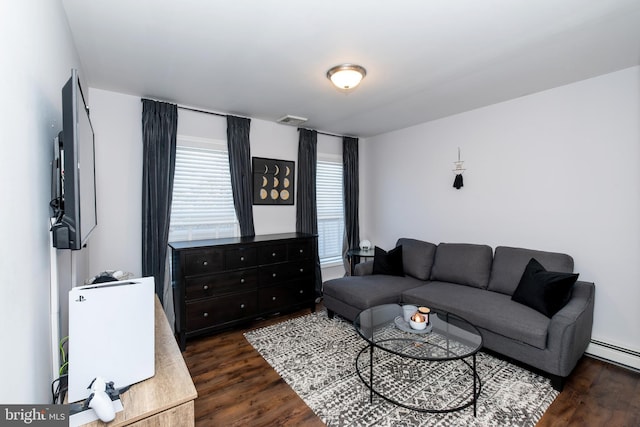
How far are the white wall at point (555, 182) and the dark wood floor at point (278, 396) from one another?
1.71ft

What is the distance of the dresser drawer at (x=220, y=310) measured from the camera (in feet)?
9.58

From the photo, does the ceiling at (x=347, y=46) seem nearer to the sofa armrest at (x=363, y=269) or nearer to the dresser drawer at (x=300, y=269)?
the dresser drawer at (x=300, y=269)

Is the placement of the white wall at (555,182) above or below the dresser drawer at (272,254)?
above

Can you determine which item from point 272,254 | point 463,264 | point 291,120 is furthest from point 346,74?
point 463,264

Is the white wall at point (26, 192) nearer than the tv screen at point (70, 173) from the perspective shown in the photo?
Yes

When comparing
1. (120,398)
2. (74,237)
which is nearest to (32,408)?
(120,398)

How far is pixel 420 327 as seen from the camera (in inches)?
88.4

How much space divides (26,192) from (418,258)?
142 inches

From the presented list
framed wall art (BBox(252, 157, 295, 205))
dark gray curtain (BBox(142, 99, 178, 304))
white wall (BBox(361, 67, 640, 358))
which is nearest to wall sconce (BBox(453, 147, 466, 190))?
white wall (BBox(361, 67, 640, 358))

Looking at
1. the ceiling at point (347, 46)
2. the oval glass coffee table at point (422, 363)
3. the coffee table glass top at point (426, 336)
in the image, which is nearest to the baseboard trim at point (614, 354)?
the oval glass coffee table at point (422, 363)

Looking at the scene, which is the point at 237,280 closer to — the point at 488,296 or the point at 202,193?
the point at 202,193

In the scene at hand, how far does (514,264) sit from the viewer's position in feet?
9.84

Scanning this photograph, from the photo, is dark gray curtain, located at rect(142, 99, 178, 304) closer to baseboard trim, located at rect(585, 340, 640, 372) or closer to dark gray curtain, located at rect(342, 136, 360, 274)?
dark gray curtain, located at rect(342, 136, 360, 274)

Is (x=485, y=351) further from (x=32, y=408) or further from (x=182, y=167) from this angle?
(x=182, y=167)
